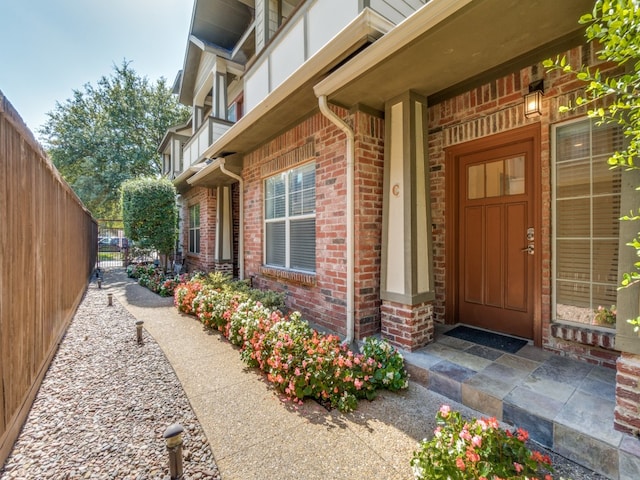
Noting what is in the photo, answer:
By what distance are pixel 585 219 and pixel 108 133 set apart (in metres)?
22.1

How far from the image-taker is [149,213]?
928 cm

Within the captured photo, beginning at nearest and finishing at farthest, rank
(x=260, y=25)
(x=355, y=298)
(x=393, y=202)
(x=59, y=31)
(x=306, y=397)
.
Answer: (x=306, y=397) → (x=393, y=202) → (x=355, y=298) → (x=260, y=25) → (x=59, y=31)

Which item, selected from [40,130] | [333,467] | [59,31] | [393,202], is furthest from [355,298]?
[40,130]

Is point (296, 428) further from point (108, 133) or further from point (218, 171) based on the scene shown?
point (108, 133)

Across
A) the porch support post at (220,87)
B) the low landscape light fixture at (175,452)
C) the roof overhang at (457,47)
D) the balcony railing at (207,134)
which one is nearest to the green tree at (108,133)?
the balcony railing at (207,134)

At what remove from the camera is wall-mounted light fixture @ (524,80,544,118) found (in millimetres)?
2840

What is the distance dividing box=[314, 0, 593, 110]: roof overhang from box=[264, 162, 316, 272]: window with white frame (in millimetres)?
1557

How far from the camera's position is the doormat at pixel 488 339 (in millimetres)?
3164

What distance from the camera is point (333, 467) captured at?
1928mm

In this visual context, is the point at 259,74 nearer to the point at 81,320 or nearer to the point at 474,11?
the point at 474,11

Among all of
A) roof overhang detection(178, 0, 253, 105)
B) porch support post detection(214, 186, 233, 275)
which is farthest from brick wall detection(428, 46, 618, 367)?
roof overhang detection(178, 0, 253, 105)

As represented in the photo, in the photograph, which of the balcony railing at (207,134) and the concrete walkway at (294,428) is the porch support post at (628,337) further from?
the balcony railing at (207,134)

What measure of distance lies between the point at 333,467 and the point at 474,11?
128 inches

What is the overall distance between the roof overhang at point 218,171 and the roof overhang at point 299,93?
0.27 meters
